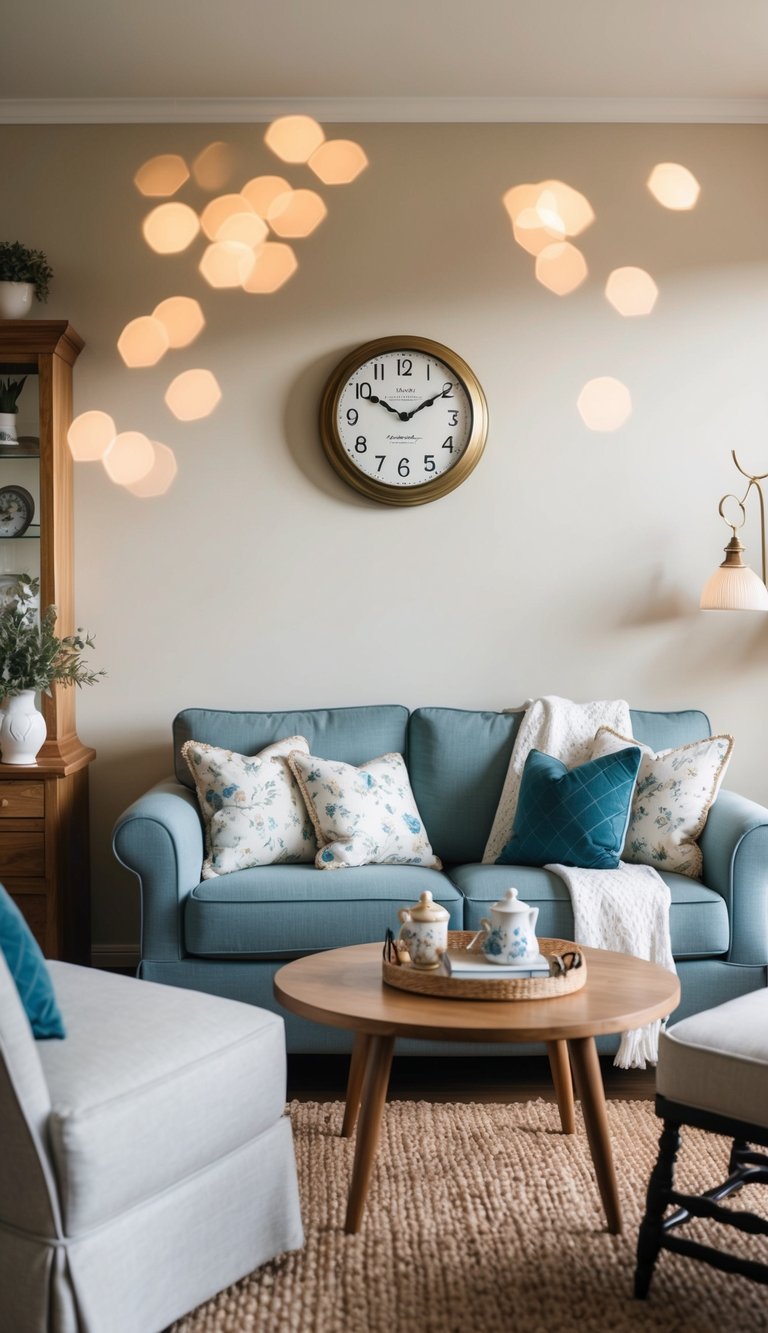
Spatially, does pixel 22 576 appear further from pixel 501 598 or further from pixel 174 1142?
pixel 174 1142

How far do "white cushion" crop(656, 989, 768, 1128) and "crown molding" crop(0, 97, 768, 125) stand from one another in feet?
9.86

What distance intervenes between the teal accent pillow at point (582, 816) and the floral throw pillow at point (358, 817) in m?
0.32

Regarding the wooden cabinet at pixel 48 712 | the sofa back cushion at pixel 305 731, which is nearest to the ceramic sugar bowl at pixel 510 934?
the sofa back cushion at pixel 305 731

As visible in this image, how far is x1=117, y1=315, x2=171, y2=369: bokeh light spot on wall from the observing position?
385 cm

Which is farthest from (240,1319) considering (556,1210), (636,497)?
(636,497)

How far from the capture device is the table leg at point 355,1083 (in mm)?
2463

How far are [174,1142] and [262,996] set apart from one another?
1194 millimetres

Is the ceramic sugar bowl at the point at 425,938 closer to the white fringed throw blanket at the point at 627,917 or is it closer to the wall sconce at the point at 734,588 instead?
the white fringed throw blanket at the point at 627,917

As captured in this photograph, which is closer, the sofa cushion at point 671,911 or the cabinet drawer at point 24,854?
the sofa cushion at point 671,911

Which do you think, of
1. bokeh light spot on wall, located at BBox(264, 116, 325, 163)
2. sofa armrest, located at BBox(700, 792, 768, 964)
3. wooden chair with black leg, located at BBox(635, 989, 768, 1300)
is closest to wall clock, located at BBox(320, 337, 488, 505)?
bokeh light spot on wall, located at BBox(264, 116, 325, 163)

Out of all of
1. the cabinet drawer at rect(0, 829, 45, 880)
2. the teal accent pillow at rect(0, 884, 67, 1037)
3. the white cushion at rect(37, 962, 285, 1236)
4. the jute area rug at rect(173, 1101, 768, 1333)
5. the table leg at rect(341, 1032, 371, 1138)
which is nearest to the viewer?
the white cushion at rect(37, 962, 285, 1236)

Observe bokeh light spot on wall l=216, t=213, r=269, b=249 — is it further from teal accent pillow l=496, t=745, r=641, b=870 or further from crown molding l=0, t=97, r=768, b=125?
teal accent pillow l=496, t=745, r=641, b=870

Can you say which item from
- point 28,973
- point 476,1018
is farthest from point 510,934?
point 28,973

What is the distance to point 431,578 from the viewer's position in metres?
3.89
